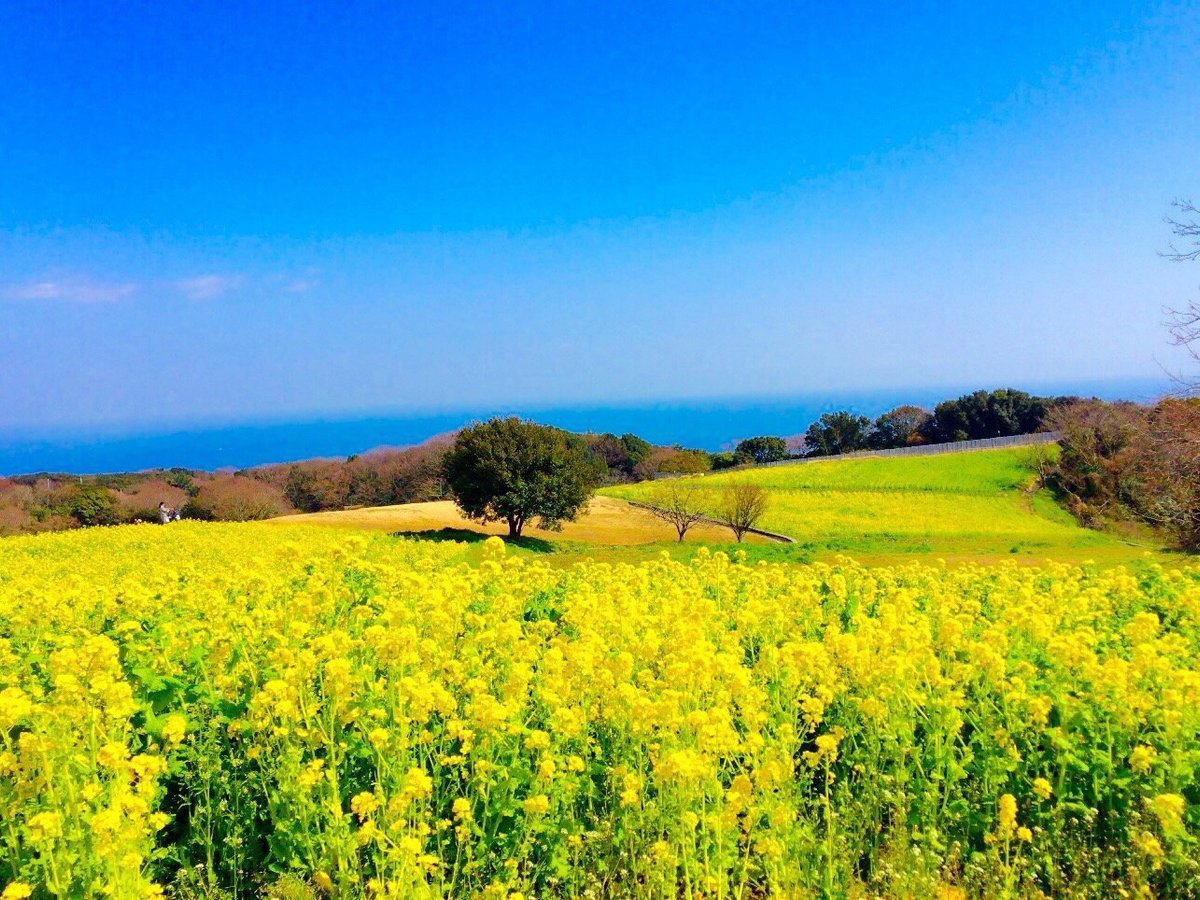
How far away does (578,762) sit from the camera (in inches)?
181

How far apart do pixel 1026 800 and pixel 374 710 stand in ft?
15.8

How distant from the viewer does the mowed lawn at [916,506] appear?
104 ft

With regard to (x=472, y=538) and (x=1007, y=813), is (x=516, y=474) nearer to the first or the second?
(x=472, y=538)

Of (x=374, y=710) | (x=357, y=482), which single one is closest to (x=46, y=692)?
(x=374, y=710)

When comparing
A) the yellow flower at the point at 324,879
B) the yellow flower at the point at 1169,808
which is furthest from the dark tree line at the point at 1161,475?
the yellow flower at the point at 324,879

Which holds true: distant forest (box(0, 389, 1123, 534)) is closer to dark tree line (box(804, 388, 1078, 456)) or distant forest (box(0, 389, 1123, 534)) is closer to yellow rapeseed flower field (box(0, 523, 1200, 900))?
dark tree line (box(804, 388, 1078, 456))

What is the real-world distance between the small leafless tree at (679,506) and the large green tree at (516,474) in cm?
899

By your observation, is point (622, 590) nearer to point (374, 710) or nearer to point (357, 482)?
point (374, 710)

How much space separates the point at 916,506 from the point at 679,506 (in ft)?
61.8

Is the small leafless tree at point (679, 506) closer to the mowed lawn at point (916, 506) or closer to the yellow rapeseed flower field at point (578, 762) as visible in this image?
the mowed lawn at point (916, 506)

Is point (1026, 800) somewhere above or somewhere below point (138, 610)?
below

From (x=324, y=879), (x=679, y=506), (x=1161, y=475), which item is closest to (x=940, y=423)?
(x=679, y=506)

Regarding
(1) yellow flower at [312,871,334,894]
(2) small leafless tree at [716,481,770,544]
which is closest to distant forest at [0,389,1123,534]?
(2) small leafless tree at [716,481,770,544]

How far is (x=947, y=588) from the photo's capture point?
35.4ft
